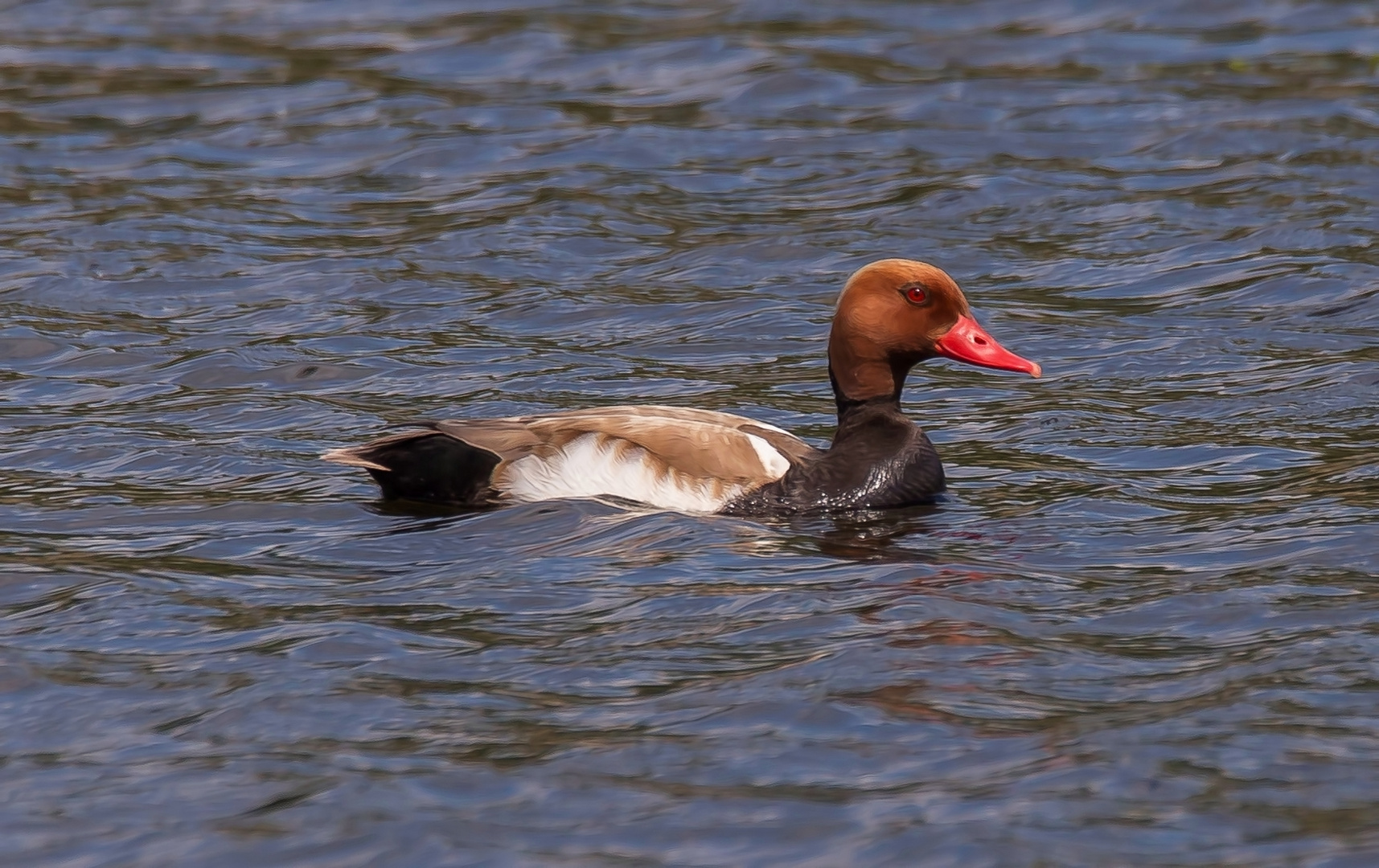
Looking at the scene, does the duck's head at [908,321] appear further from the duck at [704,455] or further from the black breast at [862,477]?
the black breast at [862,477]

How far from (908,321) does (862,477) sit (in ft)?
2.28

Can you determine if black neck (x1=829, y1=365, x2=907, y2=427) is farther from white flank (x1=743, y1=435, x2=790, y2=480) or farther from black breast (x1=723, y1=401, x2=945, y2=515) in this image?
white flank (x1=743, y1=435, x2=790, y2=480)

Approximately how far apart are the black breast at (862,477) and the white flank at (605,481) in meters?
0.12

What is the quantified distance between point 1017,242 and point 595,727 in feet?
24.4

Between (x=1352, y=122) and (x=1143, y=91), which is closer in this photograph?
(x=1352, y=122)

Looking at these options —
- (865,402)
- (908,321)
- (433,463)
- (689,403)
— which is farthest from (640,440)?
(689,403)

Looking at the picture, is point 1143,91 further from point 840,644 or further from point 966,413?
point 840,644

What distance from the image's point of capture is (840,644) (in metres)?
6.62

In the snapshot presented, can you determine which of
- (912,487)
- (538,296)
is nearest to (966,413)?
(912,487)

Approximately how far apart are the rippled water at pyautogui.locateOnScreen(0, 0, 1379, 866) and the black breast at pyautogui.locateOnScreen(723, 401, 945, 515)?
0.40 ft

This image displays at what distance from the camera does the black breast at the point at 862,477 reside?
27.4 ft

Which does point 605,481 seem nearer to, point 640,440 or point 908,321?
point 640,440

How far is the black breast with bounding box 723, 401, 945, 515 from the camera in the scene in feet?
27.4

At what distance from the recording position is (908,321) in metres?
8.70
